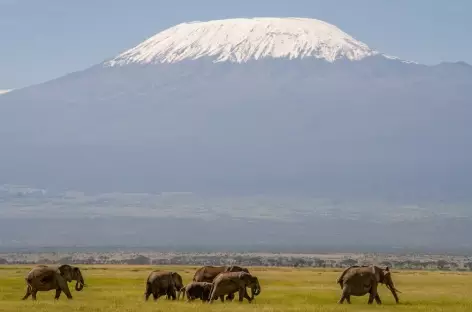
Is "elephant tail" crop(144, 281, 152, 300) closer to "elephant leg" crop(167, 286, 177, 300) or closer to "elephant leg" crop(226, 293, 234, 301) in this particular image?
"elephant leg" crop(167, 286, 177, 300)

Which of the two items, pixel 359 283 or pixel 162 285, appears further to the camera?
pixel 162 285

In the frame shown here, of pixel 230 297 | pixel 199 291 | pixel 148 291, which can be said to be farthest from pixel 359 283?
pixel 148 291

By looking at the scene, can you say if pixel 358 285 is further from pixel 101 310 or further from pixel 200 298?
pixel 101 310

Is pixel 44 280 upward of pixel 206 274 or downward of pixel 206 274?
downward

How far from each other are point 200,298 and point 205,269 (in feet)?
12.2

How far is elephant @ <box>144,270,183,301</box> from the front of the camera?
42094mm

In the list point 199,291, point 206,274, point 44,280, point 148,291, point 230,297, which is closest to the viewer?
point 44,280

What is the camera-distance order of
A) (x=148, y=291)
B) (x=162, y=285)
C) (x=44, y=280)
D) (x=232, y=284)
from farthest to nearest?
(x=162, y=285)
(x=148, y=291)
(x=232, y=284)
(x=44, y=280)

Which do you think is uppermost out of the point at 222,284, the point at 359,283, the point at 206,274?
the point at 206,274

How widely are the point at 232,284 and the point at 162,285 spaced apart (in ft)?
11.9

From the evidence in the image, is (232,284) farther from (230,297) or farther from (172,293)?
(172,293)

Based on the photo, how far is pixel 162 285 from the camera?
4244 centimetres

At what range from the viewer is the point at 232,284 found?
40562mm

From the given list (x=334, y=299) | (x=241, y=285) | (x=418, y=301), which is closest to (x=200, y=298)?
(x=241, y=285)
